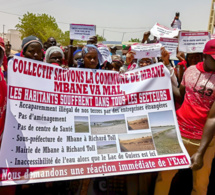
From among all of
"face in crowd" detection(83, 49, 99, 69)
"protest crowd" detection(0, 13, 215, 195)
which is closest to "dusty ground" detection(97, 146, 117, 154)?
"protest crowd" detection(0, 13, 215, 195)

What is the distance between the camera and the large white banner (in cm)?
262

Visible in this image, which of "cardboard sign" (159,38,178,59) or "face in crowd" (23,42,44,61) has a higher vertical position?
"face in crowd" (23,42,44,61)

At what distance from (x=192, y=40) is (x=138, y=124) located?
100 inches

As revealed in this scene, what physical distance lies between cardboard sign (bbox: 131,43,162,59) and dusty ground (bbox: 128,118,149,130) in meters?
1.08

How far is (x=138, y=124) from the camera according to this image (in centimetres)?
308

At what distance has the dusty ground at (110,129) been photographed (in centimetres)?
295

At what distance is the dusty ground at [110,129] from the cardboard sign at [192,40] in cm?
239

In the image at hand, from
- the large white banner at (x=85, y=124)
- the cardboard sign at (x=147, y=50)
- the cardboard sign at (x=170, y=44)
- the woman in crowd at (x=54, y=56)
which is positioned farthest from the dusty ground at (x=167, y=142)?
the cardboard sign at (x=170, y=44)

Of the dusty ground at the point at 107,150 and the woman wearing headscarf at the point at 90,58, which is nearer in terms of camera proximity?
the dusty ground at the point at 107,150

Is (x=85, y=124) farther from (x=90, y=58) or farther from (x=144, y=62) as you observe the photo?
(x=144, y=62)

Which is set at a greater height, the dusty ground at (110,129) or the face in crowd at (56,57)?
the face in crowd at (56,57)

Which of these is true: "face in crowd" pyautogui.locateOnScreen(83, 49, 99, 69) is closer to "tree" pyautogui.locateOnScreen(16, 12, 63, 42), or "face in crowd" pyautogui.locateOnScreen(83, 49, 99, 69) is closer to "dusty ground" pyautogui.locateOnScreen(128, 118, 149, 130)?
"dusty ground" pyautogui.locateOnScreen(128, 118, 149, 130)

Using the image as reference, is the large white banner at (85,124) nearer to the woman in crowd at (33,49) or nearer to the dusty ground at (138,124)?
the dusty ground at (138,124)

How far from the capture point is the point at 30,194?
11.0 feet
